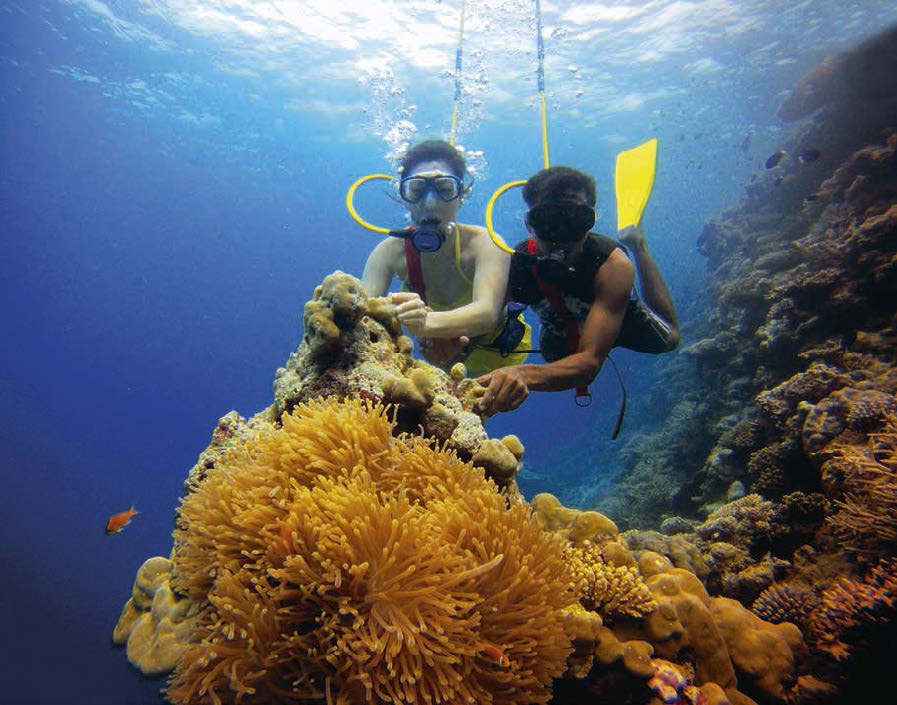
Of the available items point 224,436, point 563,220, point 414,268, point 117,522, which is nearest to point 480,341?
point 414,268

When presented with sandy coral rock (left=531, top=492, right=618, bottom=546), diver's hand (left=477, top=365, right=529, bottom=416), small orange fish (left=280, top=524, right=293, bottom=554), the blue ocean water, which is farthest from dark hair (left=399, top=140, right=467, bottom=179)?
the blue ocean water

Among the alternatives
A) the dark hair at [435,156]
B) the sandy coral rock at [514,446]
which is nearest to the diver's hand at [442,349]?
the sandy coral rock at [514,446]

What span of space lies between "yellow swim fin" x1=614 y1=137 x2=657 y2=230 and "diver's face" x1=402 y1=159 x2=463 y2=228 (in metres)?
2.08

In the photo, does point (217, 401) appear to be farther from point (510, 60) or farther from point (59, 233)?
point (510, 60)

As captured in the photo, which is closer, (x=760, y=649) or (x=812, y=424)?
(x=760, y=649)

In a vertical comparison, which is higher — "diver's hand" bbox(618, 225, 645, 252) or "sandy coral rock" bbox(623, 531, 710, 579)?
"diver's hand" bbox(618, 225, 645, 252)

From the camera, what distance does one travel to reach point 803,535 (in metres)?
3.75

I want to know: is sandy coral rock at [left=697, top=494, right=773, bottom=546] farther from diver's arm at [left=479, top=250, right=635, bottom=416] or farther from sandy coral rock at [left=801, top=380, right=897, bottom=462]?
diver's arm at [left=479, top=250, right=635, bottom=416]

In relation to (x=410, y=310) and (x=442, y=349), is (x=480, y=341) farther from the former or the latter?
(x=410, y=310)

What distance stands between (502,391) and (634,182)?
4078 millimetres

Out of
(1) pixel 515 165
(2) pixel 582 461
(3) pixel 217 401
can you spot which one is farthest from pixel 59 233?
(2) pixel 582 461

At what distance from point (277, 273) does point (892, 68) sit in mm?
95812

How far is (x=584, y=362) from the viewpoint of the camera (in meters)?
3.45

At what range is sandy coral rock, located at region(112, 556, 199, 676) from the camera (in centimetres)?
215
